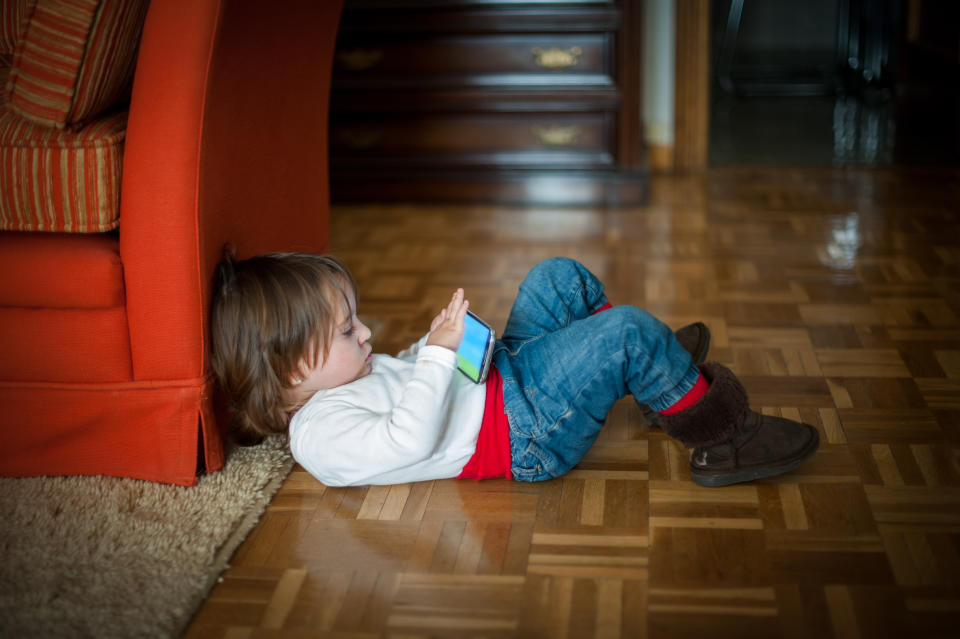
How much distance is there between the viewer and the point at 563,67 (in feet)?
8.93

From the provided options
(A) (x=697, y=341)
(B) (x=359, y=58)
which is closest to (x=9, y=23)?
(A) (x=697, y=341)

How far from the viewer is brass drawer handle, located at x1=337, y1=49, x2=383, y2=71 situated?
280cm

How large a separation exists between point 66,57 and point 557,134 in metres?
1.77

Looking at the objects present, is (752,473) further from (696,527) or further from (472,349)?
(472,349)

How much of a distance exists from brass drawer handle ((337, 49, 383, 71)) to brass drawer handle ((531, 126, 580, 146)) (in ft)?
1.65

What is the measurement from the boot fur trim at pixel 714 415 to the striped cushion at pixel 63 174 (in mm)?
755

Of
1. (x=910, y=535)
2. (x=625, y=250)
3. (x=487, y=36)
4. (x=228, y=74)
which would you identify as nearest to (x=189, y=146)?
(x=228, y=74)

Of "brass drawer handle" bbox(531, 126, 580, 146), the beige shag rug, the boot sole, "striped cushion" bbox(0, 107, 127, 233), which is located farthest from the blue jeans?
"brass drawer handle" bbox(531, 126, 580, 146)

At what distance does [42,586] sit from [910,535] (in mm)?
964

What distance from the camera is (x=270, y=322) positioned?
1184 millimetres

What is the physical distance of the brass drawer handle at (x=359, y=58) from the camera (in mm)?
2797

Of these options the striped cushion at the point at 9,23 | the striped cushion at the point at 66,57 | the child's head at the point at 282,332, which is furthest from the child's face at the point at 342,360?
the striped cushion at the point at 9,23

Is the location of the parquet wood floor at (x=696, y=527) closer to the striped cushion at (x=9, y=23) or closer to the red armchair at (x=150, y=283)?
the red armchair at (x=150, y=283)

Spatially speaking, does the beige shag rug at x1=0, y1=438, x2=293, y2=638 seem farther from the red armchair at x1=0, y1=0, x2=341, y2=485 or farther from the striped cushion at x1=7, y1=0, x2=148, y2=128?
the striped cushion at x1=7, y1=0, x2=148, y2=128
